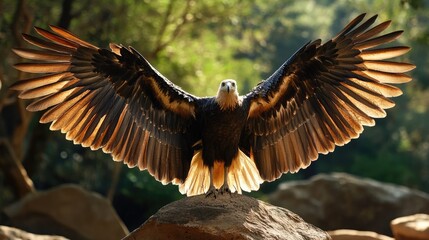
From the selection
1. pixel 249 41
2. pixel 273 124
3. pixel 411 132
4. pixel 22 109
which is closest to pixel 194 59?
pixel 22 109

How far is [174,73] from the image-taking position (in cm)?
1472

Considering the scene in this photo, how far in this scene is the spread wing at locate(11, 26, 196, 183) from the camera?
674 cm

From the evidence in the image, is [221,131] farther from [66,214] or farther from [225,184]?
[66,214]

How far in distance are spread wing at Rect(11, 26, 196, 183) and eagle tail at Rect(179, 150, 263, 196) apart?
9 centimetres

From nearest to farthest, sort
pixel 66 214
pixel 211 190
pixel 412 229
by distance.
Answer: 1. pixel 211 190
2. pixel 412 229
3. pixel 66 214

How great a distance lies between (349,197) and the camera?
1407 centimetres

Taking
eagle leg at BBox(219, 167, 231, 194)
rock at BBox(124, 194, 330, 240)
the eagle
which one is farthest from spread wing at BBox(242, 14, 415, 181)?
rock at BBox(124, 194, 330, 240)

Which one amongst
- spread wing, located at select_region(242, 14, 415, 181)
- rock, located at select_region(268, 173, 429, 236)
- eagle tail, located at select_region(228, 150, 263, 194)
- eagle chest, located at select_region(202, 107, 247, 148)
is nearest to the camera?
eagle chest, located at select_region(202, 107, 247, 148)

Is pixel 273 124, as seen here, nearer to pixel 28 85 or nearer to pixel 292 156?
pixel 292 156

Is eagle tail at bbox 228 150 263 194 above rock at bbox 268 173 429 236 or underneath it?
underneath

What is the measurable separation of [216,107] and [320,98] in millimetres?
1142

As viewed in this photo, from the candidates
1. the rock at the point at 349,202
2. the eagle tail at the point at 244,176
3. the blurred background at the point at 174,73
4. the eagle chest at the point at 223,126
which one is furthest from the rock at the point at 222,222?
the rock at the point at 349,202

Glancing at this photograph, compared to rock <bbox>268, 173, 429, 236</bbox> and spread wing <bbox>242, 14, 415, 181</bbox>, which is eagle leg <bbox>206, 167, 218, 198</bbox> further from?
rock <bbox>268, 173, 429, 236</bbox>

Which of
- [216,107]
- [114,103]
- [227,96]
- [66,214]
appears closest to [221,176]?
[216,107]
